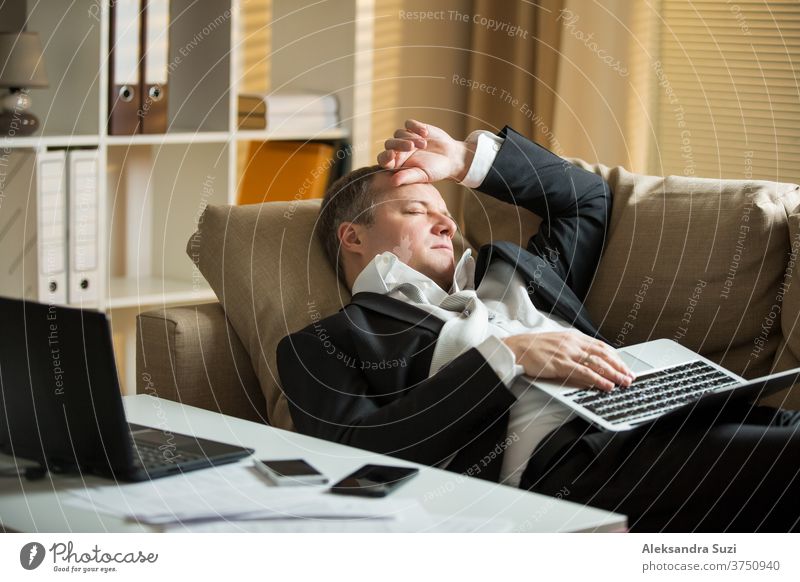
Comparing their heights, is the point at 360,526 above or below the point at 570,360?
below

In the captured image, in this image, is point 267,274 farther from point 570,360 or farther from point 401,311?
point 570,360

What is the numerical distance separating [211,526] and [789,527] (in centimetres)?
81

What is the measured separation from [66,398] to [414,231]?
84cm

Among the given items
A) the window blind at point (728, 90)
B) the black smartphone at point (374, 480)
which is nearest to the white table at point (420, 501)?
the black smartphone at point (374, 480)

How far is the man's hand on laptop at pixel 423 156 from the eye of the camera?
1890mm

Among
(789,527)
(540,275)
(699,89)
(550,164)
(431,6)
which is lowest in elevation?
(789,527)

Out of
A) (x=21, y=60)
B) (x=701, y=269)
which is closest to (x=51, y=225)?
(x=21, y=60)

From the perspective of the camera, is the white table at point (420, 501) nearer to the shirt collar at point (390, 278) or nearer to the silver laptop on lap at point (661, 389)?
the silver laptop on lap at point (661, 389)

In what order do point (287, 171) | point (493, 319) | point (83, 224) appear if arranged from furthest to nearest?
point (287, 171), point (83, 224), point (493, 319)

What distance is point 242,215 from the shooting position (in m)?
1.95

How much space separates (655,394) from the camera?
158cm

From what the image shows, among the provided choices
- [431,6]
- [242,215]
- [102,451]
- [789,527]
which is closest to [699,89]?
[431,6]

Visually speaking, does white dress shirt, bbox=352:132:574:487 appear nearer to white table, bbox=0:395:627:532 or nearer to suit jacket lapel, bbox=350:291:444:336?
suit jacket lapel, bbox=350:291:444:336
